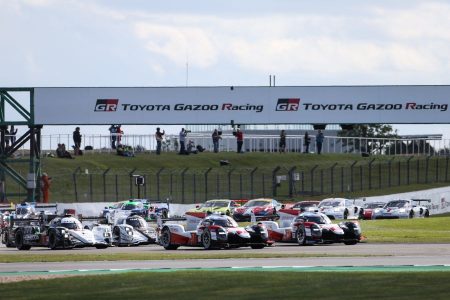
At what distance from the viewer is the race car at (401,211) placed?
66.2 metres

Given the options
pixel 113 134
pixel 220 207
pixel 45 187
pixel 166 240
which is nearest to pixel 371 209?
pixel 220 207

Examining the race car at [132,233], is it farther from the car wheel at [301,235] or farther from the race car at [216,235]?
the car wheel at [301,235]

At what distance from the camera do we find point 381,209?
66.8 m

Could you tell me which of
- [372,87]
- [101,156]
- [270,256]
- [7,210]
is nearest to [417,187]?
[372,87]

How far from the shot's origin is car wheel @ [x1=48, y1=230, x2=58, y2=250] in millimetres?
44656

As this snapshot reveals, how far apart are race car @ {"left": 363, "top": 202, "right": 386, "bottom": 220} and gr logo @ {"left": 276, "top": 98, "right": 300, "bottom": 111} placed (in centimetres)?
657

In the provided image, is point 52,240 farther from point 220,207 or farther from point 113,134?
point 113,134

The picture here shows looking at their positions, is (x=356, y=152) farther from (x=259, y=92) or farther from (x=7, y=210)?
(x=7, y=210)

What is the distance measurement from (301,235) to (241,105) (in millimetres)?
25263

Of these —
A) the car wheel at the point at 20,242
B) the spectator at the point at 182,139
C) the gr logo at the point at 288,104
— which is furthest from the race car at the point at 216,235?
the spectator at the point at 182,139

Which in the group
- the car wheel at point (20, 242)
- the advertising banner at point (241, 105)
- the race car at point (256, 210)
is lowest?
the car wheel at point (20, 242)

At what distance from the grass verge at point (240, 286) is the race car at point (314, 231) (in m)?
15.4

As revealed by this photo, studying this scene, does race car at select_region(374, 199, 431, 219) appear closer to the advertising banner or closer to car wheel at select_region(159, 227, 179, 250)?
the advertising banner

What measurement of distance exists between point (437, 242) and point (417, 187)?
35.8 m
